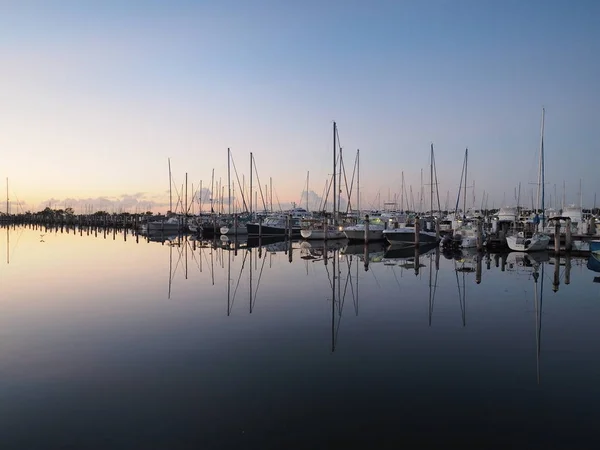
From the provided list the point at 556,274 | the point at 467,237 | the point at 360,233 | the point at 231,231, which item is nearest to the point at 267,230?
the point at 231,231

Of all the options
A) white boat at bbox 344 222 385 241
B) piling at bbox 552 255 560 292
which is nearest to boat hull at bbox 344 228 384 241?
white boat at bbox 344 222 385 241

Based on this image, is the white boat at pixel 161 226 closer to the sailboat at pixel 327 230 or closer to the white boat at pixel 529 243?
the sailboat at pixel 327 230

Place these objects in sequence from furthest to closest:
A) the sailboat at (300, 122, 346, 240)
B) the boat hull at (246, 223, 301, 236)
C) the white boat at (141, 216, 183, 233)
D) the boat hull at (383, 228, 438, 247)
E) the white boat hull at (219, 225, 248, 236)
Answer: the white boat at (141, 216, 183, 233) → the white boat hull at (219, 225, 248, 236) → the boat hull at (246, 223, 301, 236) → the sailboat at (300, 122, 346, 240) → the boat hull at (383, 228, 438, 247)

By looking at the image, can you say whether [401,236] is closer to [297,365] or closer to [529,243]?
[529,243]

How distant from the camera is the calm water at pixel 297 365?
23.1 ft

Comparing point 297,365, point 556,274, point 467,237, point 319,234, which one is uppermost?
point 467,237

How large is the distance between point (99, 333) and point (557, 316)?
13961mm

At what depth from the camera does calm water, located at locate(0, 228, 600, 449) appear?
7.04 metres

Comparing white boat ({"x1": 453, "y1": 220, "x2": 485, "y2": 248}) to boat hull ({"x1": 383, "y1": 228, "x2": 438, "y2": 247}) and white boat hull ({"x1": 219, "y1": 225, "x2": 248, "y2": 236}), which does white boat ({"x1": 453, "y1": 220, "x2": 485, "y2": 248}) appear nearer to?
boat hull ({"x1": 383, "y1": 228, "x2": 438, "y2": 247})

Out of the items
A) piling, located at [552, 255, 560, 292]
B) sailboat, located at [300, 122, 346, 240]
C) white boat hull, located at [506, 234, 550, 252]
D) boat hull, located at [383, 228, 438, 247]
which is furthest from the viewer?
sailboat, located at [300, 122, 346, 240]

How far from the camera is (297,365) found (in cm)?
1021

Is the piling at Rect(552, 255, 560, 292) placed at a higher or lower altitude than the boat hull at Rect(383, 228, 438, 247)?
lower

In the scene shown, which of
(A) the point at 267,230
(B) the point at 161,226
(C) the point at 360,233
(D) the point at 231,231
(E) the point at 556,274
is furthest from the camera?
(B) the point at 161,226

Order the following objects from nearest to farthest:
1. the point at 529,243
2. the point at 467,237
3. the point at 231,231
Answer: the point at 529,243, the point at 467,237, the point at 231,231
